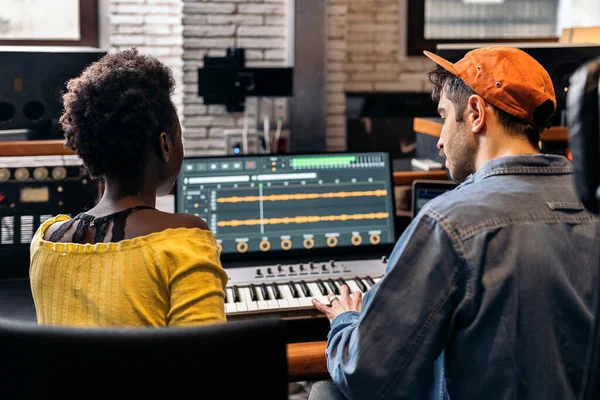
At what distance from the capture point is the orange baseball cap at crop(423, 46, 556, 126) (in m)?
1.52

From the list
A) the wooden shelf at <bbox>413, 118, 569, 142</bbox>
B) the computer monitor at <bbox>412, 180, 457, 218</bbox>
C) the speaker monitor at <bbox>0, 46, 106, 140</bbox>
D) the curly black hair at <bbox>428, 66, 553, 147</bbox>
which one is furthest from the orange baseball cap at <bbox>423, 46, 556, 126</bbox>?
the speaker monitor at <bbox>0, 46, 106, 140</bbox>

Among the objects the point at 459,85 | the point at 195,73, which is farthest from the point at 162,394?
the point at 195,73

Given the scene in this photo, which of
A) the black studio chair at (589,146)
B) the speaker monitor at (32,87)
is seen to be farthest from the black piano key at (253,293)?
the black studio chair at (589,146)

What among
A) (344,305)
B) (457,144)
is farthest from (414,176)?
(457,144)

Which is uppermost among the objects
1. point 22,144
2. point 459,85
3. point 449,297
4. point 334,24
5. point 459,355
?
point 334,24

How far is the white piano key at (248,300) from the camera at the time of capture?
209 cm

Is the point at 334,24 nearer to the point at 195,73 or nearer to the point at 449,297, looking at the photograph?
the point at 195,73

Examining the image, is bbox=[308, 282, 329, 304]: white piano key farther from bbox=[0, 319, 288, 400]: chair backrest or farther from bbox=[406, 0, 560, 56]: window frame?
bbox=[406, 0, 560, 56]: window frame

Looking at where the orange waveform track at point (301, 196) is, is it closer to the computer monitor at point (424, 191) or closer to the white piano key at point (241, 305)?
the computer monitor at point (424, 191)

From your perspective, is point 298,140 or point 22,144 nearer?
point 22,144

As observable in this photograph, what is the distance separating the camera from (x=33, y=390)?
1.01 meters

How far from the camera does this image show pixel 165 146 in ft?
4.75

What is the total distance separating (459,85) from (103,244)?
761 mm

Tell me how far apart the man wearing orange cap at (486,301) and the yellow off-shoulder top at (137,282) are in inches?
11.5
